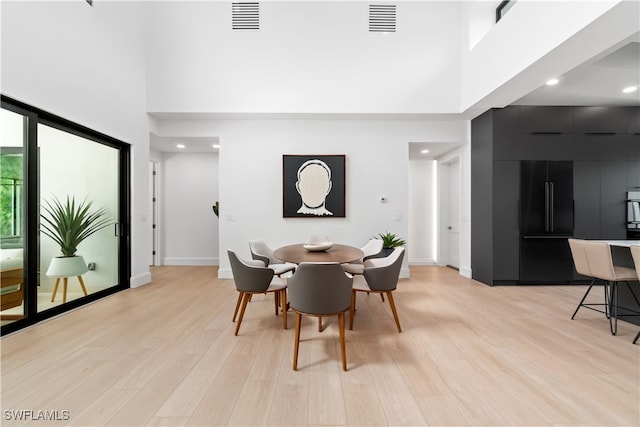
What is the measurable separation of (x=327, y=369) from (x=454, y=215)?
16.4ft

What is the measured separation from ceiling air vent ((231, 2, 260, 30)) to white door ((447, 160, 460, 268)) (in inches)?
183

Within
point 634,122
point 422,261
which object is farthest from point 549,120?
point 422,261

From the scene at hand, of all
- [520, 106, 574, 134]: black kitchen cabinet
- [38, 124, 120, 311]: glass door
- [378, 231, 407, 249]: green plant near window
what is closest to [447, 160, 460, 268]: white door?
[520, 106, 574, 134]: black kitchen cabinet

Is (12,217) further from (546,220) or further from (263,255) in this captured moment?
(546,220)

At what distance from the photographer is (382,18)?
16.5ft

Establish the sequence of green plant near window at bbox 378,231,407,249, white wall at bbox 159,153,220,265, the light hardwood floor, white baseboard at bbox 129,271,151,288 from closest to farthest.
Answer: the light hardwood floor
white baseboard at bbox 129,271,151,288
green plant near window at bbox 378,231,407,249
white wall at bbox 159,153,220,265

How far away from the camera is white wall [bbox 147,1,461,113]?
496 cm

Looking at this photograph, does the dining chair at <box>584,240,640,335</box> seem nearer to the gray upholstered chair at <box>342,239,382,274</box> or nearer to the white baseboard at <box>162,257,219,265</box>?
the gray upholstered chair at <box>342,239,382,274</box>

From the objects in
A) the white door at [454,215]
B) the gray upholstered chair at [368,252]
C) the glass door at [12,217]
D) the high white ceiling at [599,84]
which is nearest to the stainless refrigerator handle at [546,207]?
the high white ceiling at [599,84]

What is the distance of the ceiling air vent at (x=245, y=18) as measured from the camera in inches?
196

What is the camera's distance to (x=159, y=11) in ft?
16.2

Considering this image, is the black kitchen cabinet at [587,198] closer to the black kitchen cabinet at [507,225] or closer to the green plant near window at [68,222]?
the black kitchen cabinet at [507,225]

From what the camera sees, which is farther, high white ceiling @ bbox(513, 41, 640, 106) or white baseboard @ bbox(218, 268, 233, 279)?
white baseboard @ bbox(218, 268, 233, 279)

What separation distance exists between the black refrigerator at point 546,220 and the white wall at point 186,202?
231 inches
